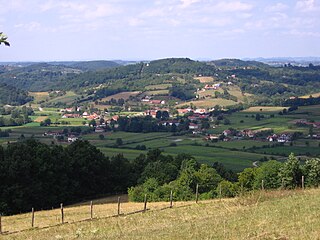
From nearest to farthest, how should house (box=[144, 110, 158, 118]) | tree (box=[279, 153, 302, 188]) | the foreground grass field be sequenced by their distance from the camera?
the foreground grass field
tree (box=[279, 153, 302, 188])
house (box=[144, 110, 158, 118])

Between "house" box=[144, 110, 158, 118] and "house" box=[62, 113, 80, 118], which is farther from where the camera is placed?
"house" box=[62, 113, 80, 118]

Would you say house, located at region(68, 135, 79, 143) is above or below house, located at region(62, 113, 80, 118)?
above

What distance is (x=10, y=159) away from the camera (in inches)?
1863

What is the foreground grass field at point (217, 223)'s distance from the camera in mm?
Answer: 15372

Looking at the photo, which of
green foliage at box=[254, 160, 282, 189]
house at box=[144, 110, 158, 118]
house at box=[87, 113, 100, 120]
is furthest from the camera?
house at box=[87, 113, 100, 120]

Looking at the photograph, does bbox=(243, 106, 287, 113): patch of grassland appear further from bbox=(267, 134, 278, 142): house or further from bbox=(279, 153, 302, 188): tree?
bbox=(279, 153, 302, 188): tree

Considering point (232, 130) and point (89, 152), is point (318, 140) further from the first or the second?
point (89, 152)

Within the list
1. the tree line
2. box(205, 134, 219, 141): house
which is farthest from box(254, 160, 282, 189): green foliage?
box(205, 134, 219, 141): house

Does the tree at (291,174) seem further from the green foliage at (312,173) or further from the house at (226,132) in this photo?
the house at (226,132)

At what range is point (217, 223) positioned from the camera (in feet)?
60.2

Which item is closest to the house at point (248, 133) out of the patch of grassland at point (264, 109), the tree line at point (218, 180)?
the patch of grassland at point (264, 109)

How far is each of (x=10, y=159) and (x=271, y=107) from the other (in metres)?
139

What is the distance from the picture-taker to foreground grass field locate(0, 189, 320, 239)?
15372 mm

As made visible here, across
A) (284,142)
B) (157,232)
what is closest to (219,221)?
(157,232)
